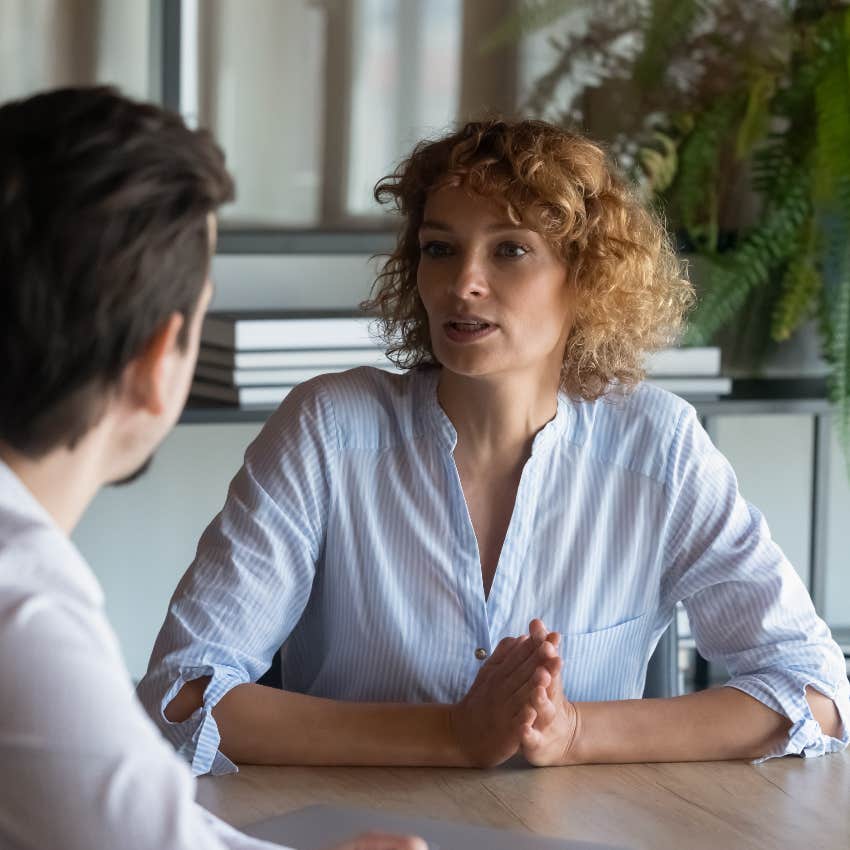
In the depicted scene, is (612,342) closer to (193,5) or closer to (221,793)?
(221,793)

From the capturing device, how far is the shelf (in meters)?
2.41

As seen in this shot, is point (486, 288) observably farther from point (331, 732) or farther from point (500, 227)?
point (331, 732)

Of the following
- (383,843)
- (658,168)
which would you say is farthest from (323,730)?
(658,168)

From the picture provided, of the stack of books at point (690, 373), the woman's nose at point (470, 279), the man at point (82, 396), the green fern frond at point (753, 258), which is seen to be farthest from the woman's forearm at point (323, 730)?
the green fern frond at point (753, 258)

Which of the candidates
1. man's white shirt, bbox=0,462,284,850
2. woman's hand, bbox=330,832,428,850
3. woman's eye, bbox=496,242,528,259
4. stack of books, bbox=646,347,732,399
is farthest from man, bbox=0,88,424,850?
stack of books, bbox=646,347,732,399

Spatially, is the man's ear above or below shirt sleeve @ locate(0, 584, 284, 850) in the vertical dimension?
above

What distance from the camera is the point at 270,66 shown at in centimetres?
277

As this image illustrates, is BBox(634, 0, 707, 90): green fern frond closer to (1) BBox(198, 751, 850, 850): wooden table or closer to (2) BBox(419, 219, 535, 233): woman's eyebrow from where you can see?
(2) BBox(419, 219, 535, 233): woman's eyebrow

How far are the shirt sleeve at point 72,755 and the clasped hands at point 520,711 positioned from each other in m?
0.70

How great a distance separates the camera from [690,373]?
8.73ft

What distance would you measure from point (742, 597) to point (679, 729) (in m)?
0.22

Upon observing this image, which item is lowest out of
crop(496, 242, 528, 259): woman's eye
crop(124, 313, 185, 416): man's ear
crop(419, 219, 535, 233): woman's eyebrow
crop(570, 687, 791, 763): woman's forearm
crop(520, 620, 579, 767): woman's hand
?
crop(570, 687, 791, 763): woman's forearm

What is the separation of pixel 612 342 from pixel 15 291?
1.14 m

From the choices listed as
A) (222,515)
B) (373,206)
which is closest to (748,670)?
(222,515)
